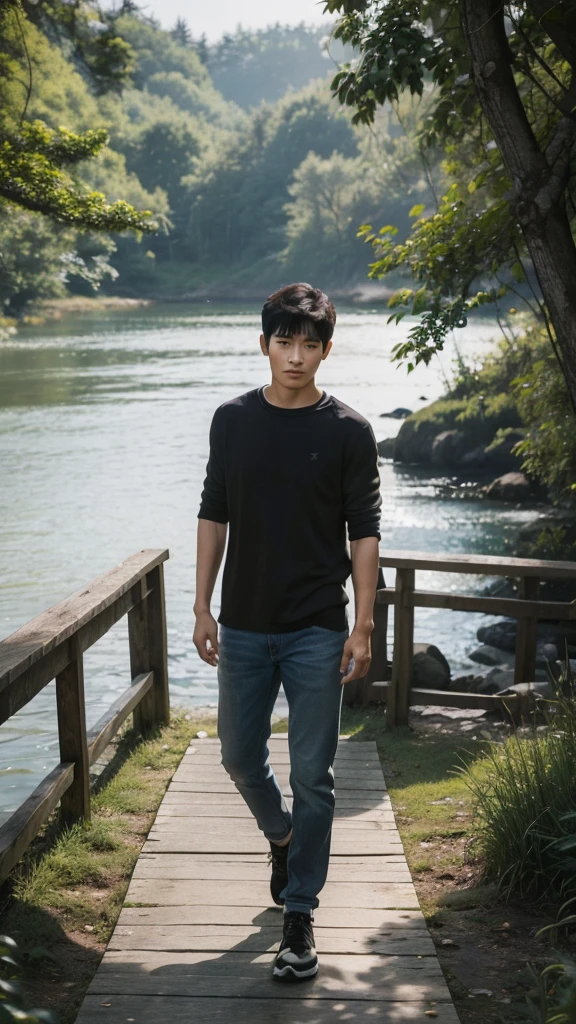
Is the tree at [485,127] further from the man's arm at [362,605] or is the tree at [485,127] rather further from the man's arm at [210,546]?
the man's arm at [210,546]

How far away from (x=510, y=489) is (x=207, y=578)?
53.0 ft

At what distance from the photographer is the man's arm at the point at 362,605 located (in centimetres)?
304

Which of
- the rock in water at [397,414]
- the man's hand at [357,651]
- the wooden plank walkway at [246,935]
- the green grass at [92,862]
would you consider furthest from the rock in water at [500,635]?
the rock in water at [397,414]

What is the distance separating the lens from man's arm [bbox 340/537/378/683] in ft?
9.97

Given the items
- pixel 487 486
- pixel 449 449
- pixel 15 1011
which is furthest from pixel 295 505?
pixel 449 449

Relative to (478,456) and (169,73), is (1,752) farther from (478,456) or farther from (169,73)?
(169,73)

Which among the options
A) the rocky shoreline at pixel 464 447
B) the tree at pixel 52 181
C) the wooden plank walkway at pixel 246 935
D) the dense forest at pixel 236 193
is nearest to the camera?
the wooden plank walkway at pixel 246 935

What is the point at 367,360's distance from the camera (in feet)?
117

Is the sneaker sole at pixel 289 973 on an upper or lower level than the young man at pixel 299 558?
lower

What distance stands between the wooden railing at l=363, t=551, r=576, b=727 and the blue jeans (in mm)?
2529

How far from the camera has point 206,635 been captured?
10.6 feet

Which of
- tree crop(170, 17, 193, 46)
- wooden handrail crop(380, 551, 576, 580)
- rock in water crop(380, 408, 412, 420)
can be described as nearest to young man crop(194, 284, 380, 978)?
wooden handrail crop(380, 551, 576, 580)

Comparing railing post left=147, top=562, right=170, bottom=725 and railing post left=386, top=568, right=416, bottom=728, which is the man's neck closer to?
railing post left=147, top=562, right=170, bottom=725

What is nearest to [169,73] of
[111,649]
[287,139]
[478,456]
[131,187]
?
[287,139]
